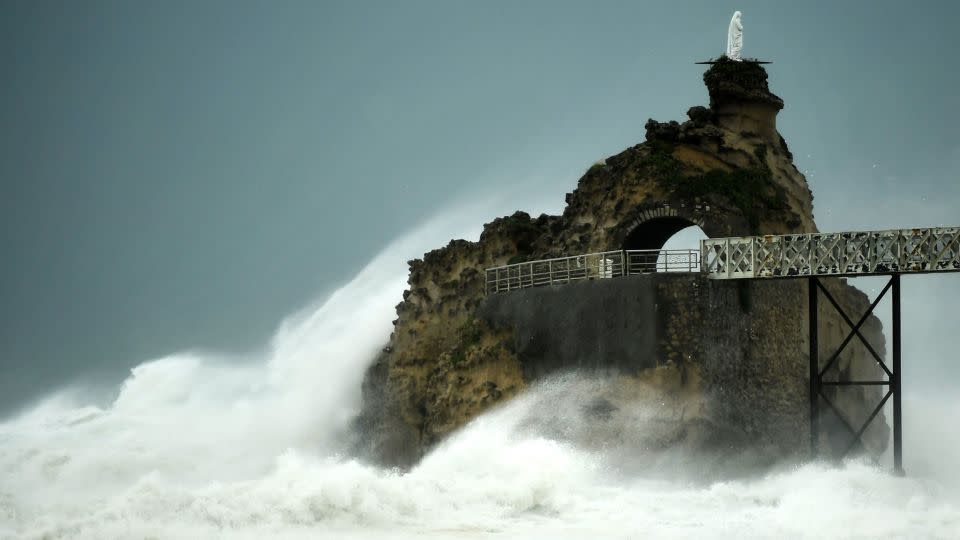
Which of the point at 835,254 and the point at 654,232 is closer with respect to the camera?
the point at 835,254

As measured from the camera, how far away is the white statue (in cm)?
5519

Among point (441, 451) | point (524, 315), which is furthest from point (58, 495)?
point (524, 315)

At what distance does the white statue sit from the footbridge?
25.6 ft

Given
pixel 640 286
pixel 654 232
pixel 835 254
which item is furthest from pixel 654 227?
pixel 835 254

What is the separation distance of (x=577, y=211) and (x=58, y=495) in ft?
57.4

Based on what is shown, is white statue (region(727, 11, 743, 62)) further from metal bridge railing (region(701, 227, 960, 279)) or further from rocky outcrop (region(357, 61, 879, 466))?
metal bridge railing (region(701, 227, 960, 279))

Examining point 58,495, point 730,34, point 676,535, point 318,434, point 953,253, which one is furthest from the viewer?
point 318,434

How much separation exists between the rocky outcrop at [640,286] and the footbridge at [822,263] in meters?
0.75

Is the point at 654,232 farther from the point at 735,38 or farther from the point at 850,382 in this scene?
the point at 850,382

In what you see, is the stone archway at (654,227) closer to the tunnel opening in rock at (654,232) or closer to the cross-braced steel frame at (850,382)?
the tunnel opening in rock at (654,232)

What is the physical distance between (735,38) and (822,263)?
10.1 meters

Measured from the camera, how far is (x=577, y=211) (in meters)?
54.1

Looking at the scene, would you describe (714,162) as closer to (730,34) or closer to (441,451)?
(730,34)

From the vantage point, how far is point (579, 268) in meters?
52.2
